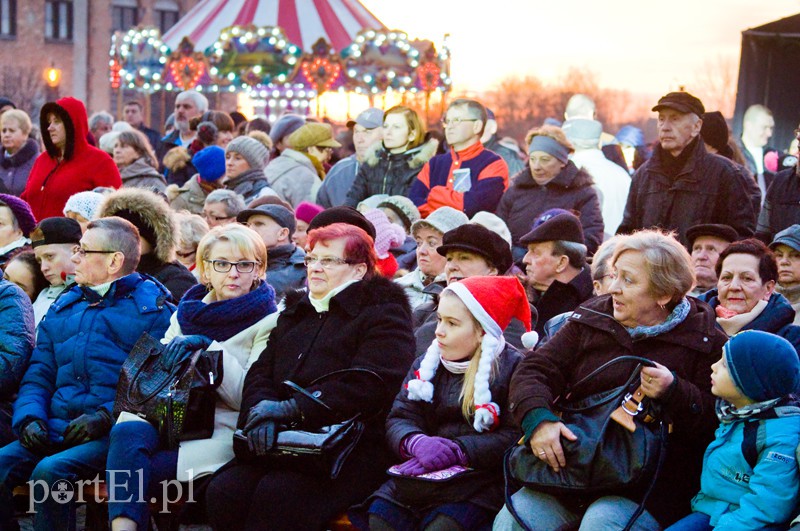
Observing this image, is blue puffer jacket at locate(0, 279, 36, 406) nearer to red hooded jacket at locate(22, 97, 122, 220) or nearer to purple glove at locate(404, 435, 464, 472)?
purple glove at locate(404, 435, 464, 472)

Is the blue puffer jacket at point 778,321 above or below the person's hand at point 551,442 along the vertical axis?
above

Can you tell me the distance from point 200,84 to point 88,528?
14051mm

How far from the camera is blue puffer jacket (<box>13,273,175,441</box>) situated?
558cm

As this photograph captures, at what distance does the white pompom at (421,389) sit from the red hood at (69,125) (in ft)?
17.3

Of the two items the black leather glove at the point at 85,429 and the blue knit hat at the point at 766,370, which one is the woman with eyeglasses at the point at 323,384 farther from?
the blue knit hat at the point at 766,370

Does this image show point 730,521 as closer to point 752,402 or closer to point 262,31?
point 752,402

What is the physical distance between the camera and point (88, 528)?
18.1 feet

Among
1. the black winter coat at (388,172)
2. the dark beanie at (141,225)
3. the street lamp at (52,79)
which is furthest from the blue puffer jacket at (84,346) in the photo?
the street lamp at (52,79)

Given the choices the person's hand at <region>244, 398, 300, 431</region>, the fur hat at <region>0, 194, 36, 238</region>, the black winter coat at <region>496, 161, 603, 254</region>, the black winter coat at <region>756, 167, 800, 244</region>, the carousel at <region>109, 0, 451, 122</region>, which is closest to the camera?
the person's hand at <region>244, 398, 300, 431</region>

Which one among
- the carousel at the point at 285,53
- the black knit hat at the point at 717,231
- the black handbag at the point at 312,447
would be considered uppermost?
the carousel at the point at 285,53

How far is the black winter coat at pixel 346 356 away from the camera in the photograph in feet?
16.4

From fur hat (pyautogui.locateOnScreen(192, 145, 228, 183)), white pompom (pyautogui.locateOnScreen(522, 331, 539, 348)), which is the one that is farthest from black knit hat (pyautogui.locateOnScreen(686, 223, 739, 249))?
fur hat (pyautogui.locateOnScreen(192, 145, 228, 183))

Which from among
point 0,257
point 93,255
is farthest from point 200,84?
point 93,255

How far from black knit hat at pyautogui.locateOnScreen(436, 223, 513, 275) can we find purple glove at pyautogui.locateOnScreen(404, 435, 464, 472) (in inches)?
52.6
